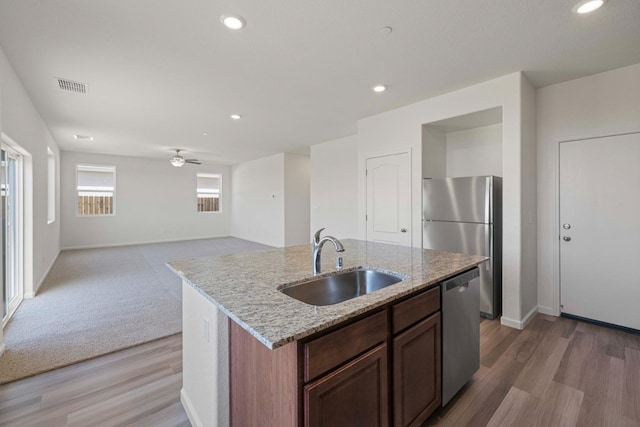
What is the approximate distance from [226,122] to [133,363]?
11.7 ft

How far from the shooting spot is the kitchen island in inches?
39.8

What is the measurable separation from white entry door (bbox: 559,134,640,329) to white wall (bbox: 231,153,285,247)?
18.7 ft

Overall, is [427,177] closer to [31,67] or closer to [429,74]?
[429,74]

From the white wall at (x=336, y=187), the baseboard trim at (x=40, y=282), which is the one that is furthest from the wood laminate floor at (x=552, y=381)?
the baseboard trim at (x=40, y=282)

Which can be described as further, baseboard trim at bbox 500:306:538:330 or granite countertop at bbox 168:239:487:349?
baseboard trim at bbox 500:306:538:330

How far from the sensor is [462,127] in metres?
3.79

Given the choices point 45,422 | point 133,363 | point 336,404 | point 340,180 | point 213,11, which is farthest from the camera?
point 340,180

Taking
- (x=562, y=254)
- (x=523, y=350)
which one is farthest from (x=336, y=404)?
(x=562, y=254)

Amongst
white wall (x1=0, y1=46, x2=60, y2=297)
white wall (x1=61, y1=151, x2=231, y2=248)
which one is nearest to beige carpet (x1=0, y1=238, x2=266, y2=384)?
white wall (x1=0, y1=46, x2=60, y2=297)

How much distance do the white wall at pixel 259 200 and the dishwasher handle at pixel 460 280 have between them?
593cm

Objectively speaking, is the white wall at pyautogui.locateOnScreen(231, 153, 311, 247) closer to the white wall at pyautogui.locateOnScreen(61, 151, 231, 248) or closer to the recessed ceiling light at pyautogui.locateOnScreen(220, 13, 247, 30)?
the white wall at pyautogui.locateOnScreen(61, 151, 231, 248)

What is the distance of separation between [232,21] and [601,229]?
3.90 metres

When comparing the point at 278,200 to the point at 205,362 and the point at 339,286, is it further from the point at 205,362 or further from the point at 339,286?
the point at 205,362

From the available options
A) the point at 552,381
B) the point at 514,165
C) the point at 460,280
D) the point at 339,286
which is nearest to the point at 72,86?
the point at 339,286
